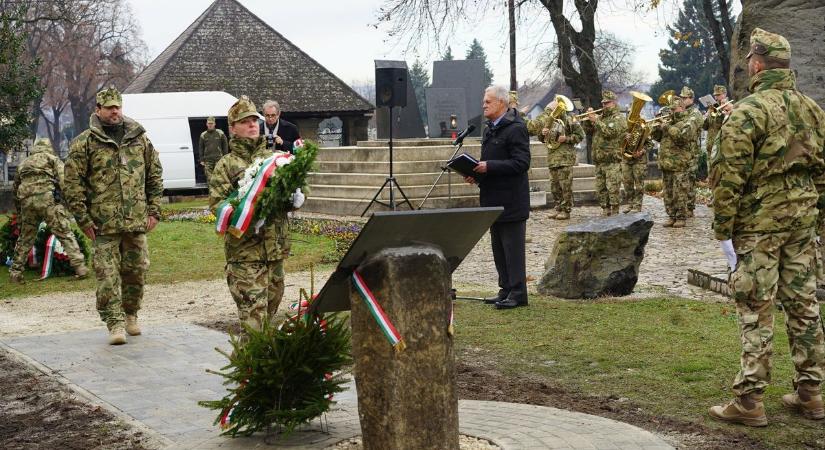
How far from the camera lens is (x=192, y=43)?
41.0 meters

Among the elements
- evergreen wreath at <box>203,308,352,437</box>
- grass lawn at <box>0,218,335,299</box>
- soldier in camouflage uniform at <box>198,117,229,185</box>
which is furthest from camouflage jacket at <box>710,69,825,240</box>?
soldier in camouflage uniform at <box>198,117,229,185</box>

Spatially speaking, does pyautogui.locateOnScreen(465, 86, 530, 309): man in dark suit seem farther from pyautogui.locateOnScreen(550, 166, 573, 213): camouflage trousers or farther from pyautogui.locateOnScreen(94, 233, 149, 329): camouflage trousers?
pyautogui.locateOnScreen(550, 166, 573, 213): camouflage trousers

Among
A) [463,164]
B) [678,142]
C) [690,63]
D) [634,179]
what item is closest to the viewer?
[463,164]

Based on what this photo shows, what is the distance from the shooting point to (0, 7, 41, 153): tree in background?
18.0 m

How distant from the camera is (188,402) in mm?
7117

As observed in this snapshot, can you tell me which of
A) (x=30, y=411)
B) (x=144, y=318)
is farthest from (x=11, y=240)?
(x=30, y=411)

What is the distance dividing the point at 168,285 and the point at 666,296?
6666 millimetres

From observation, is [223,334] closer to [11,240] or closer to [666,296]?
[666,296]

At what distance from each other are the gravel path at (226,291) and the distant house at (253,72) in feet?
77.0

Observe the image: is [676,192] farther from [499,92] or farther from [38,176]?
[38,176]

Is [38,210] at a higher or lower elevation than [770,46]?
lower

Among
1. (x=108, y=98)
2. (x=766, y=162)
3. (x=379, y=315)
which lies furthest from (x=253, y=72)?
(x=379, y=315)

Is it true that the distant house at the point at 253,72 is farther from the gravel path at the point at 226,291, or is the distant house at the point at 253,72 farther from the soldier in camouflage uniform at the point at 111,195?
the soldier in camouflage uniform at the point at 111,195

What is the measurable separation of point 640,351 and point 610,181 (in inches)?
499
